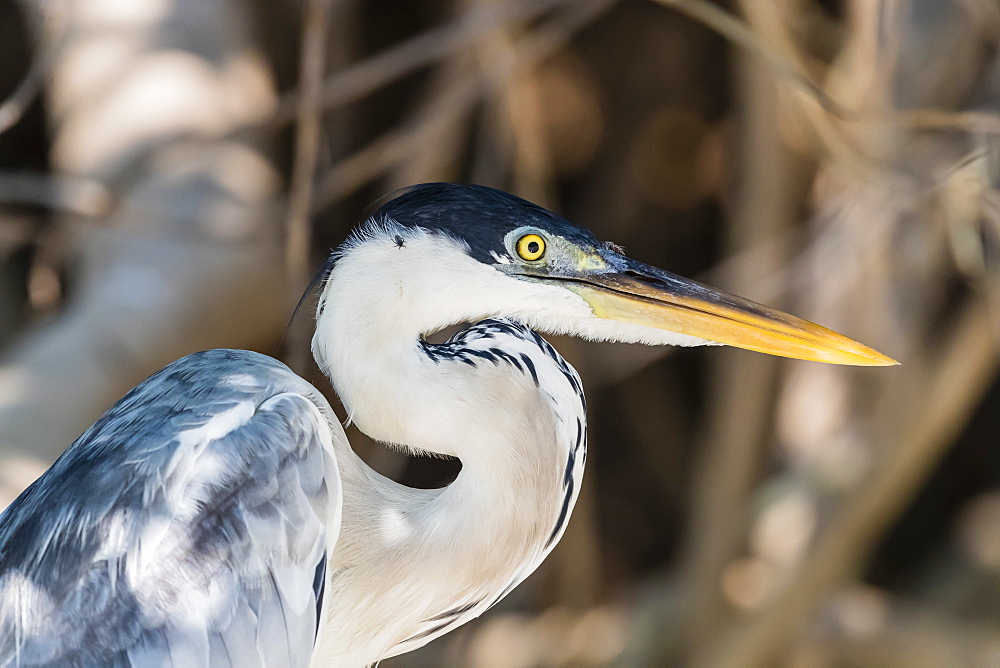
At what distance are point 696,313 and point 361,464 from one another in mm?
452

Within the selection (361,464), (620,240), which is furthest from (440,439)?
(620,240)

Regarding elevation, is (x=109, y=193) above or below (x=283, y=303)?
above

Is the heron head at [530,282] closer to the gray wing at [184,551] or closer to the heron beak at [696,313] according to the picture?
the heron beak at [696,313]

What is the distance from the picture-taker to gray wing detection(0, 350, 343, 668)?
93 cm

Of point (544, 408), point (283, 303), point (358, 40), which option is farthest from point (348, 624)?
point (358, 40)

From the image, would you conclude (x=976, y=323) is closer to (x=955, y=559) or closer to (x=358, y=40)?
(x=955, y=559)

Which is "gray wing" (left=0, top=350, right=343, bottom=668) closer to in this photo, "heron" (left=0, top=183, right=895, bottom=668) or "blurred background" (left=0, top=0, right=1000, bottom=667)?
"heron" (left=0, top=183, right=895, bottom=668)

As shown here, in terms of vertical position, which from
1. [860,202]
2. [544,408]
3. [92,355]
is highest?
[860,202]

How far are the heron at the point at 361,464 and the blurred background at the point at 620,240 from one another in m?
0.59

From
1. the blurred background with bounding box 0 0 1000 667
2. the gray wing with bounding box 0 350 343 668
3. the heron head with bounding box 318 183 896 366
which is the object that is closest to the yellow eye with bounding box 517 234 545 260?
the heron head with bounding box 318 183 896 366

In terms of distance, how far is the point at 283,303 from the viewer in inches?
95.3

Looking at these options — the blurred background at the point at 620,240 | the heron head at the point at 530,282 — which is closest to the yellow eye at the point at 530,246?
the heron head at the point at 530,282

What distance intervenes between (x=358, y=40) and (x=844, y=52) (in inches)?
60.0

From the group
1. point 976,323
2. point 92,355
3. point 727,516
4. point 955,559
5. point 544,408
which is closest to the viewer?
point 544,408
